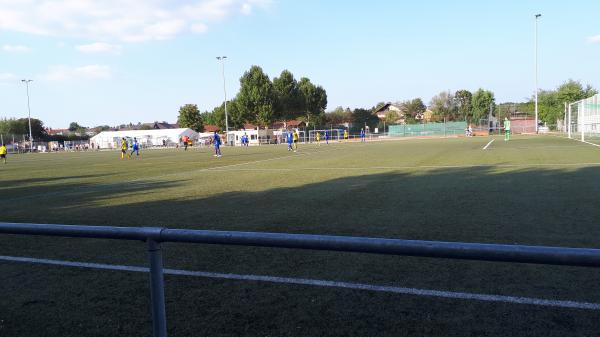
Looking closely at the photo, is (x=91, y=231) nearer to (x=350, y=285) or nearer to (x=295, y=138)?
(x=350, y=285)

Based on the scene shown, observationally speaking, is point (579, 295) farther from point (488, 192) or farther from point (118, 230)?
point (488, 192)

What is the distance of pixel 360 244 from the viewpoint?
72.9 inches

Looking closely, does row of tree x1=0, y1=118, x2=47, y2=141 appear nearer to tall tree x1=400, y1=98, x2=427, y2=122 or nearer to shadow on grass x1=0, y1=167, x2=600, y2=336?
tall tree x1=400, y1=98, x2=427, y2=122

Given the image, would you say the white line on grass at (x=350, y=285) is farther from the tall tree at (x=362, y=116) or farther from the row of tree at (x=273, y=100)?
the tall tree at (x=362, y=116)

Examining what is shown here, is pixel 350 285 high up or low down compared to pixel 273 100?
down

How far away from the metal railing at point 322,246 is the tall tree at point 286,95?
80.0m

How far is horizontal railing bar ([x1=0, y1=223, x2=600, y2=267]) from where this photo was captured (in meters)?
1.62

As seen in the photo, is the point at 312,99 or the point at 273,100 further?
the point at 312,99

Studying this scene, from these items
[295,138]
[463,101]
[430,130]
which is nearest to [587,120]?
[295,138]

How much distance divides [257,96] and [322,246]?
7829 centimetres

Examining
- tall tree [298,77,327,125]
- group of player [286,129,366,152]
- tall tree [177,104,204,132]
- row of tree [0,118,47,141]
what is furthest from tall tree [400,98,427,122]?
row of tree [0,118,47,141]

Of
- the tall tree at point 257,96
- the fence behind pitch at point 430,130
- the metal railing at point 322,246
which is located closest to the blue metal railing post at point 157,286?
the metal railing at point 322,246

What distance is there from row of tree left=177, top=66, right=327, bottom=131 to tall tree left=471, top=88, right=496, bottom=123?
32174mm

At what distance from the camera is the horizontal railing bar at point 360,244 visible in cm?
162
